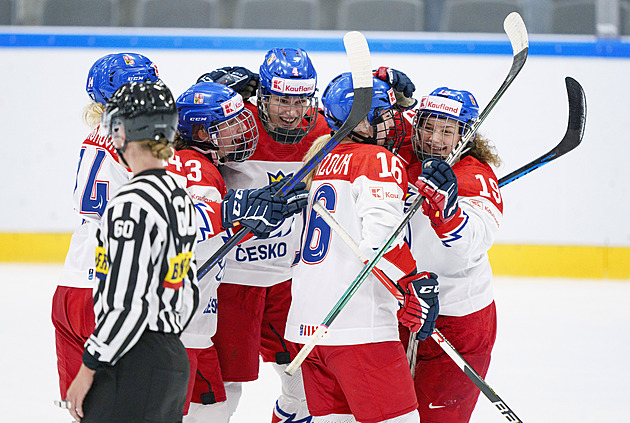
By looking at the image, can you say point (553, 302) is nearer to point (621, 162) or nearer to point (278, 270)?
point (621, 162)

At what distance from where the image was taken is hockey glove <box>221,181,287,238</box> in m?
2.09

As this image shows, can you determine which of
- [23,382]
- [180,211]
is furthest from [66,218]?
[180,211]

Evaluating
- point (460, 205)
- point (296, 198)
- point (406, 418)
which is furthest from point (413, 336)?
point (296, 198)

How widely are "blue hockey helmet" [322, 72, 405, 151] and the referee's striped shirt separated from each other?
73cm

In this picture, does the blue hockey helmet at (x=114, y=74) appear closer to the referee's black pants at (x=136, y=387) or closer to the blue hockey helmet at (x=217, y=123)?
the blue hockey helmet at (x=217, y=123)

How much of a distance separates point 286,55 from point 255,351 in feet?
3.14

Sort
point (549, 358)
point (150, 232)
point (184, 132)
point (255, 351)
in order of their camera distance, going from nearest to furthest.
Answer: point (150, 232)
point (184, 132)
point (255, 351)
point (549, 358)

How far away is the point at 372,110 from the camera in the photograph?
7.09 feet

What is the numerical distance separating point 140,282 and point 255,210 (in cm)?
63

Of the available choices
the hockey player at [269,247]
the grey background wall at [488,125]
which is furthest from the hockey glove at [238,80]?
the grey background wall at [488,125]

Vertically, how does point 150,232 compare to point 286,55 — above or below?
below

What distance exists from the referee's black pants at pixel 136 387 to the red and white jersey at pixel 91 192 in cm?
63

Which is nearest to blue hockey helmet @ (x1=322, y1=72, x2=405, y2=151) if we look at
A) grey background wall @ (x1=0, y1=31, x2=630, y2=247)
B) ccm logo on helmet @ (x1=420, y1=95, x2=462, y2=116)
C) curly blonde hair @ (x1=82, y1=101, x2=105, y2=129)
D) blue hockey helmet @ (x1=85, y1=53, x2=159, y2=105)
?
ccm logo on helmet @ (x1=420, y1=95, x2=462, y2=116)

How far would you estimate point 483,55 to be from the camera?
574cm
